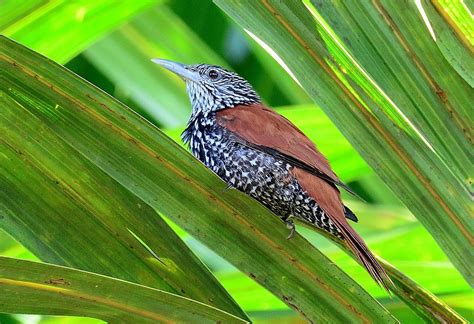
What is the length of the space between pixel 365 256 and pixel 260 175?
91 cm

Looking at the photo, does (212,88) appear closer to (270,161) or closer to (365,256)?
(270,161)

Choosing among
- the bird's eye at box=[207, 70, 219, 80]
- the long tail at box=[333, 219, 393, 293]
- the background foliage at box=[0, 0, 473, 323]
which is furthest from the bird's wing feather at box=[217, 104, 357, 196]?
the bird's eye at box=[207, 70, 219, 80]

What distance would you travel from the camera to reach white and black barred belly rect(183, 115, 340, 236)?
9.86ft

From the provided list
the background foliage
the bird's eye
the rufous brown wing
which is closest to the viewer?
the background foliage

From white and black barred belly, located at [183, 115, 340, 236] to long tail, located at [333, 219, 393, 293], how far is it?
1.63 ft

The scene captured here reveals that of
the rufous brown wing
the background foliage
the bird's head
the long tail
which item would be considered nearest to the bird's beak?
the bird's head

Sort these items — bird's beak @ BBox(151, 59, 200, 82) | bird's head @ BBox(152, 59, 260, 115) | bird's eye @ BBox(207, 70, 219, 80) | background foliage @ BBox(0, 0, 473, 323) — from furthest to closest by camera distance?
bird's eye @ BBox(207, 70, 219, 80)
bird's head @ BBox(152, 59, 260, 115)
bird's beak @ BBox(151, 59, 200, 82)
background foliage @ BBox(0, 0, 473, 323)

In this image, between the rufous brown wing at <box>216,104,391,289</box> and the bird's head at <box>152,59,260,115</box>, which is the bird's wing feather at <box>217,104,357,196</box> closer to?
the rufous brown wing at <box>216,104,391,289</box>

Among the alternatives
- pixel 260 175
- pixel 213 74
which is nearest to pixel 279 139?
pixel 260 175

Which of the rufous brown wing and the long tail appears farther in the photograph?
the rufous brown wing

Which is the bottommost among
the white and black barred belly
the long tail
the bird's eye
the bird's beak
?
the long tail

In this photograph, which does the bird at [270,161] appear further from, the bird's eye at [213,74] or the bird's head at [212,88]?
the bird's eye at [213,74]

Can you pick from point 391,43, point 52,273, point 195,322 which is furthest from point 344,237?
point 52,273

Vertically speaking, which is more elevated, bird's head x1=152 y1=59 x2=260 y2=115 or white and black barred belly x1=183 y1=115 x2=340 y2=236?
bird's head x1=152 y1=59 x2=260 y2=115
